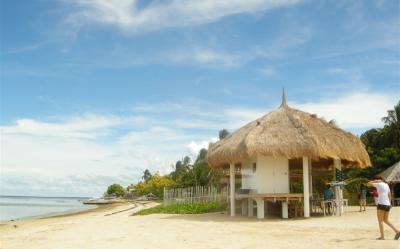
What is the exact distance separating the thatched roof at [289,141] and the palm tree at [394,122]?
18.5 m

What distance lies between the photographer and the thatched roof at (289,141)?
14914 millimetres

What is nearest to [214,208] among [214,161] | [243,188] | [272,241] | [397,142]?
[243,188]

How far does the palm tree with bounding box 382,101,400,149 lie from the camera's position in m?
33.9

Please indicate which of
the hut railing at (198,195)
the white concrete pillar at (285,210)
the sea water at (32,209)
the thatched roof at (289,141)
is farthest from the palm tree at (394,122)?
the sea water at (32,209)

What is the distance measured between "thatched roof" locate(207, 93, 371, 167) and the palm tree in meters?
18.5

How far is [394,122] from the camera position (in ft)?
112

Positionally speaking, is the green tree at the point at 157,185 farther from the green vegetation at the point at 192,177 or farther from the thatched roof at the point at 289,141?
the thatched roof at the point at 289,141

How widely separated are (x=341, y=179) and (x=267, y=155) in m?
3.10

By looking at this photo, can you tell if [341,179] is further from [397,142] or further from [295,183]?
[397,142]

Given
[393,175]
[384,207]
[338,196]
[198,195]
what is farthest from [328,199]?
[393,175]

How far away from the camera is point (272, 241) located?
979 centimetres

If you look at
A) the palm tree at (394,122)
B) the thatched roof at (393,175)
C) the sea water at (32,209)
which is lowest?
the sea water at (32,209)

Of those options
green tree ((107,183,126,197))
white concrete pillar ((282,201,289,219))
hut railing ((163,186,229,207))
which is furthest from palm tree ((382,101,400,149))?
green tree ((107,183,126,197))

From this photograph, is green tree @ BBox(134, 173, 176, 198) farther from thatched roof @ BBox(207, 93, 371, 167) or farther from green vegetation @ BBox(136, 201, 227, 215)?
thatched roof @ BBox(207, 93, 371, 167)
